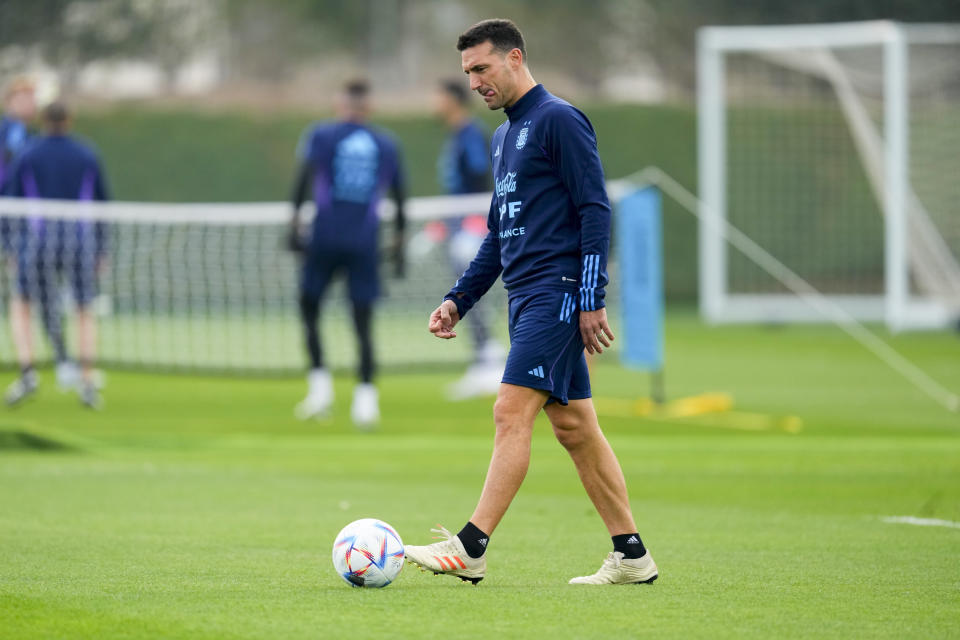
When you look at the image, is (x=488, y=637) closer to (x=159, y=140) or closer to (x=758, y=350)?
(x=758, y=350)

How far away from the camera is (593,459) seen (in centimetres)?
547

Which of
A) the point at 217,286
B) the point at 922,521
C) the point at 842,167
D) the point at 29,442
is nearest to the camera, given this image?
the point at 922,521

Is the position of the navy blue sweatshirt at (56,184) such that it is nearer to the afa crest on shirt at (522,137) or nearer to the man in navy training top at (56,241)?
the man in navy training top at (56,241)

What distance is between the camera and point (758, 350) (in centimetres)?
1989

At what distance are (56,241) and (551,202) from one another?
29.8 ft

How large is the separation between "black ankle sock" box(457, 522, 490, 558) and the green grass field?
0.13m

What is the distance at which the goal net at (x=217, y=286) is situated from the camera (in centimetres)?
1384

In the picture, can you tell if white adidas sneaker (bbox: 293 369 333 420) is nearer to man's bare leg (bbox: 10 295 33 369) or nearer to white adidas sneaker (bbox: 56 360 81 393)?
man's bare leg (bbox: 10 295 33 369)

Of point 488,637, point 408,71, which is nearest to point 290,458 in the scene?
point 488,637

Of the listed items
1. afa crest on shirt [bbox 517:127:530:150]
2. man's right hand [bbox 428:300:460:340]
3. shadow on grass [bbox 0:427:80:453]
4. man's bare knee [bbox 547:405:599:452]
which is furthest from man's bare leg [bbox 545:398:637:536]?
shadow on grass [bbox 0:427:80:453]

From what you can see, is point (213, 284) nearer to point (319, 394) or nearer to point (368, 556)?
point (319, 394)

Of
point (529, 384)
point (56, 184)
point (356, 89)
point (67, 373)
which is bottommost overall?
point (67, 373)

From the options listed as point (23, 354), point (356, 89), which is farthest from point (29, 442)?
point (356, 89)

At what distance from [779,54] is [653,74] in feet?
60.5
